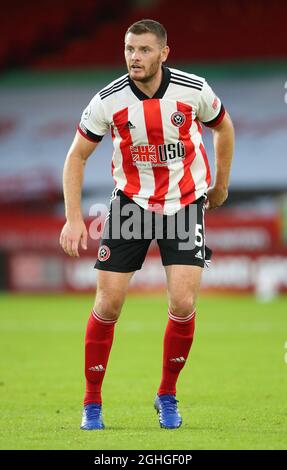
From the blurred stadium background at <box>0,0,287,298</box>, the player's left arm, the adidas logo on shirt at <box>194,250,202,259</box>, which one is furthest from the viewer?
the blurred stadium background at <box>0,0,287,298</box>

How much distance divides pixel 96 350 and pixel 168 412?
19.5 inches

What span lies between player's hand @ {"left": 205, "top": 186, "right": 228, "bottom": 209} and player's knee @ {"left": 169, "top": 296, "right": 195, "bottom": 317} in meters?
0.71

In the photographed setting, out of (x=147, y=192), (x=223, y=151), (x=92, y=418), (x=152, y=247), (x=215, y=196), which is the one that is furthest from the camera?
(x=152, y=247)

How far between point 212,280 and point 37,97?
7515 mm

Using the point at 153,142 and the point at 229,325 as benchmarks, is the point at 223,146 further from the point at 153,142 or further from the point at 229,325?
the point at 229,325

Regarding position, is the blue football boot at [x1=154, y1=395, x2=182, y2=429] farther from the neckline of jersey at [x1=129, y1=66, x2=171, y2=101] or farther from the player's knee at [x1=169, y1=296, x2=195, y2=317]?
the neckline of jersey at [x1=129, y1=66, x2=171, y2=101]

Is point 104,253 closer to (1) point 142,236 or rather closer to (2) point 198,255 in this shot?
(1) point 142,236

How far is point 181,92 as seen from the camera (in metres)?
5.43

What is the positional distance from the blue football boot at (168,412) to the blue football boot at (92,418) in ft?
1.05

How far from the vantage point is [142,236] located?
5.44m

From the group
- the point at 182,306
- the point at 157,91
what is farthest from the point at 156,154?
the point at 182,306

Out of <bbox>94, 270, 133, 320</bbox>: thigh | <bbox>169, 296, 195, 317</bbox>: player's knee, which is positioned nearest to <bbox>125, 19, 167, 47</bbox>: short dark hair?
<bbox>94, 270, 133, 320</bbox>: thigh

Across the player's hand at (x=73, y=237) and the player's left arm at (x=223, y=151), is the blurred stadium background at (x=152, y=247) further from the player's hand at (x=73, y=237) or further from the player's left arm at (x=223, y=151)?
the player's left arm at (x=223, y=151)

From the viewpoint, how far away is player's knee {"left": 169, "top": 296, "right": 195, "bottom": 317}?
5383 mm
